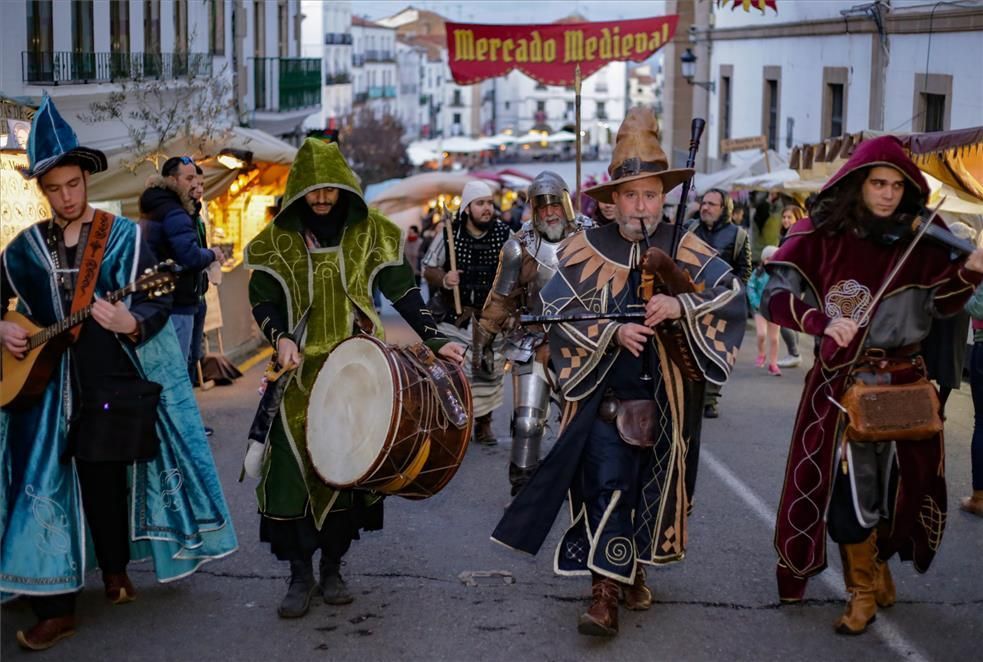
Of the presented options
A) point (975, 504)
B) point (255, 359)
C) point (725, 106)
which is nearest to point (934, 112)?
point (255, 359)

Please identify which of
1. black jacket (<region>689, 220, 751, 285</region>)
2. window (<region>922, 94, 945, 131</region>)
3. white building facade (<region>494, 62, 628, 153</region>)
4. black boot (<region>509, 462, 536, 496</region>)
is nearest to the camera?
black boot (<region>509, 462, 536, 496</region>)

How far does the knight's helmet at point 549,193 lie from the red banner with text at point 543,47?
1125 cm

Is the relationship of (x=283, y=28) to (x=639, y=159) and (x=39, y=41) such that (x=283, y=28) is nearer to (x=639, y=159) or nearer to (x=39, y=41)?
(x=39, y=41)

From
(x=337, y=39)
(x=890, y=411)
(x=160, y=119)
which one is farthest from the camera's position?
(x=337, y=39)

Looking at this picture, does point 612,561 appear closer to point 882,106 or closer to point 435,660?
point 435,660

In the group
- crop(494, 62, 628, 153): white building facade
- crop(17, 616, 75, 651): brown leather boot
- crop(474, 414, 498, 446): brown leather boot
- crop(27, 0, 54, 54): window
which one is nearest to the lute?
crop(17, 616, 75, 651): brown leather boot

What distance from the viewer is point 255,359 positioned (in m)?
15.6

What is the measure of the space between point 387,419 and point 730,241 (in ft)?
20.9

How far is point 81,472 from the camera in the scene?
20.5 feet

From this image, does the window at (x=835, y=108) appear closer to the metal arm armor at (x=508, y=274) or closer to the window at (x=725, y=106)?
the window at (x=725, y=106)

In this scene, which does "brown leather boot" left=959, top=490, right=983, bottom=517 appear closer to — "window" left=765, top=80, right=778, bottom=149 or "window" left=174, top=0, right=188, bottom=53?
"window" left=174, top=0, right=188, bottom=53

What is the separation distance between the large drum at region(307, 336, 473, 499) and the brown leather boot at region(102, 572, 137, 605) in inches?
41.8

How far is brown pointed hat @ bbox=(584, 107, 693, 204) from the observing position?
618 centimetres

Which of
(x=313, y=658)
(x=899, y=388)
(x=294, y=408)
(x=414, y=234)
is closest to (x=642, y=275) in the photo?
(x=899, y=388)
